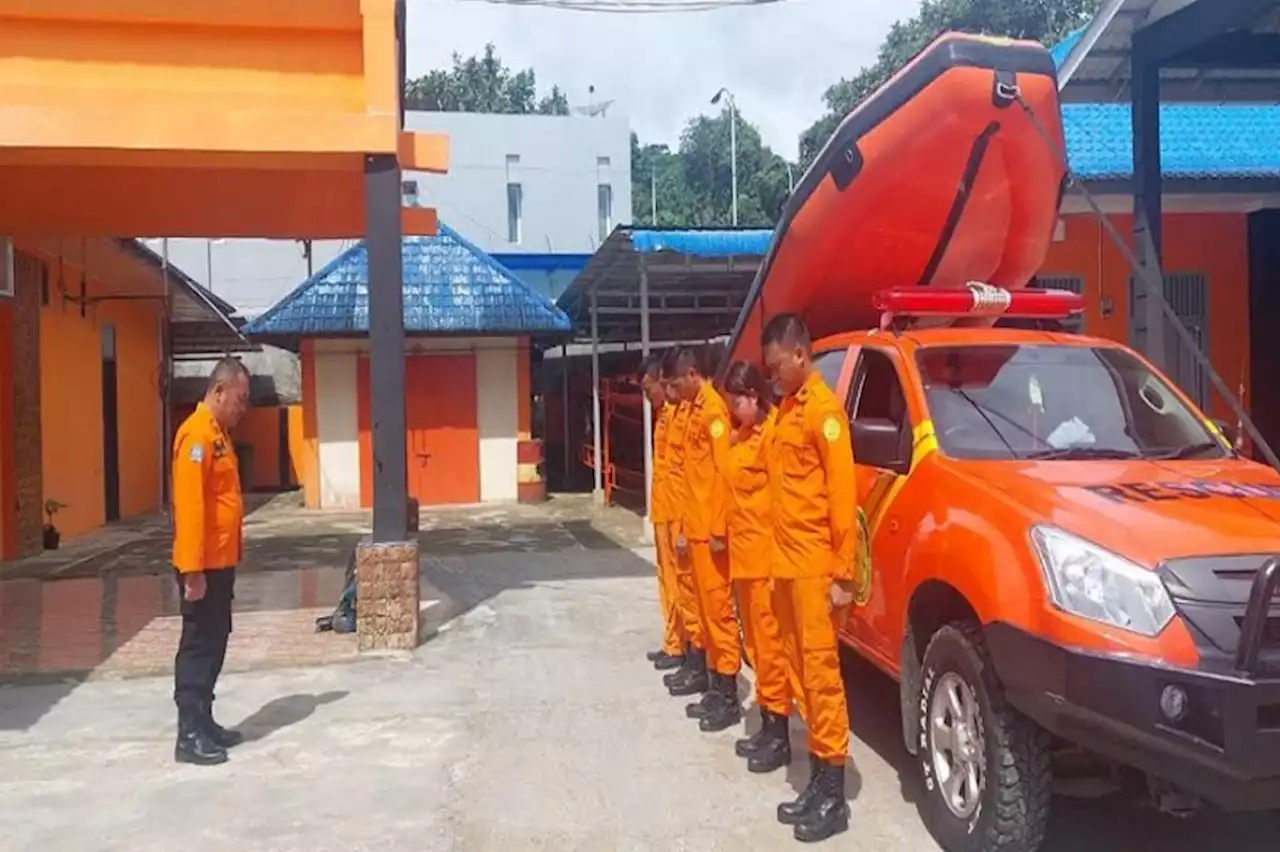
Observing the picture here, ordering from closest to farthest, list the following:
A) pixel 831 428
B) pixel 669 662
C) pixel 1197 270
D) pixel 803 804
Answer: pixel 831 428, pixel 803 804, pixel 669 662, pixel 1197 270

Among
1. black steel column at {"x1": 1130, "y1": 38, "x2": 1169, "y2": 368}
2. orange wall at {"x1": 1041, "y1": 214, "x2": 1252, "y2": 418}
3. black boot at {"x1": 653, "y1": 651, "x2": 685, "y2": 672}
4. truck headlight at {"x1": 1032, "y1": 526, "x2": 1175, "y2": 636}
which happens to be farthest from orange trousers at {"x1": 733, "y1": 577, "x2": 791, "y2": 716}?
orange wall at {"x1": 1041, "y1": 214, "x2": 1252, "y2": 418}

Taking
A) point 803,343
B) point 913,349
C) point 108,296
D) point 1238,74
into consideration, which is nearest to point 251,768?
point 803,343

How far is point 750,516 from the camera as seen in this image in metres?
5.40

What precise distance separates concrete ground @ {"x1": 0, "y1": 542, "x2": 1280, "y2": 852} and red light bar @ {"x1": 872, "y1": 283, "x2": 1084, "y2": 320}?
2192mm

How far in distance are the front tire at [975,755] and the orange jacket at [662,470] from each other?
2233 millimetres

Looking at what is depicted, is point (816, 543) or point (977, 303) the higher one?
point (977, 303)

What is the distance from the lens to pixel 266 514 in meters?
18.6

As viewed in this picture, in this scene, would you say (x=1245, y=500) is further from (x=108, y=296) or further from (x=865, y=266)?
(x=108, y=296)

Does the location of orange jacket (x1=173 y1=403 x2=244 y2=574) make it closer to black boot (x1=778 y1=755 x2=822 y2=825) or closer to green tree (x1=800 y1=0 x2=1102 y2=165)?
black boot (x1=778 y1=755 x2=822 y2=825)

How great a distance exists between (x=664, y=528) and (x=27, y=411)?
9939 millimetres

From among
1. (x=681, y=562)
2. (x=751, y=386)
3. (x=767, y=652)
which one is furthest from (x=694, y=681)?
(x=751, y=386)

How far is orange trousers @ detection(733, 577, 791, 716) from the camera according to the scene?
5344 millimetres

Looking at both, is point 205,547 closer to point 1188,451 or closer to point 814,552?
point 814,552

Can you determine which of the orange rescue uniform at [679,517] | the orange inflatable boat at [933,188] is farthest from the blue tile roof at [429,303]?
the orange rescue uniform at [679,517]
